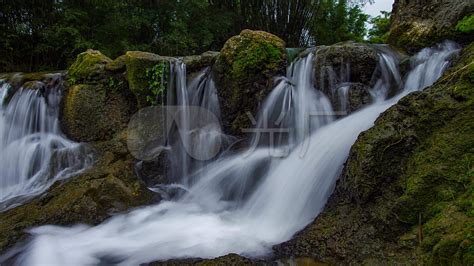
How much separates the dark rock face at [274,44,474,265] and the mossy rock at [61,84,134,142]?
142 inches

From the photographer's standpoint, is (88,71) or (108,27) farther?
(108,27)

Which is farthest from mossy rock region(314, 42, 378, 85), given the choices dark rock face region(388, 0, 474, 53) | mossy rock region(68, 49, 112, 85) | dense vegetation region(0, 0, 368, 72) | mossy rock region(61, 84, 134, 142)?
dense vegetation region(0, 0, 368, 72)

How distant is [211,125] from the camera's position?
214 inches

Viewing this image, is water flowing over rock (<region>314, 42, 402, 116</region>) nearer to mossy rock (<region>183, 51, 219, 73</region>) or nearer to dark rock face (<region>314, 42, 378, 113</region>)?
dark rock face (<region>314, 42, 378, 113</region>)

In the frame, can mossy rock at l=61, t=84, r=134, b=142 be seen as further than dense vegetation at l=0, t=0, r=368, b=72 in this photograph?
No

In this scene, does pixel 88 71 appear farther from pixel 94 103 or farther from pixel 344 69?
pixel 344 69

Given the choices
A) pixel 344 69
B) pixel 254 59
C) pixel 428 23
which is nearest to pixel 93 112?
pixel 254 59

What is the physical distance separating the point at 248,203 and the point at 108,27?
7.22m

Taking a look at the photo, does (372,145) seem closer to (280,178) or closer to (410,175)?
(410,175)

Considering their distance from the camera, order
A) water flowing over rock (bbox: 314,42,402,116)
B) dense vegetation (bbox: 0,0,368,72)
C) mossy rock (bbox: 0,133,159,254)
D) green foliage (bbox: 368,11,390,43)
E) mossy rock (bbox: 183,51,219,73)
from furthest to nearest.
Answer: green foliage (bbox: 368,11,390,43)
dense vegetation (bbox: 0,0,368,72)
mossy rock (bbox: 183,51,219,73)
water flowing over rock (bbox: 314,42,402,116)
mossy rock (bbox: 0,133,159,254)

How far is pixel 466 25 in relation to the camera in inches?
193

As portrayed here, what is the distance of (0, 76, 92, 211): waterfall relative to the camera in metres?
5.02

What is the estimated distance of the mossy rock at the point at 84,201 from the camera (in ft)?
12.3

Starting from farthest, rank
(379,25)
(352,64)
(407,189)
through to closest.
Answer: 1. (379,25)
2. (352,64)
3. (407,189)
